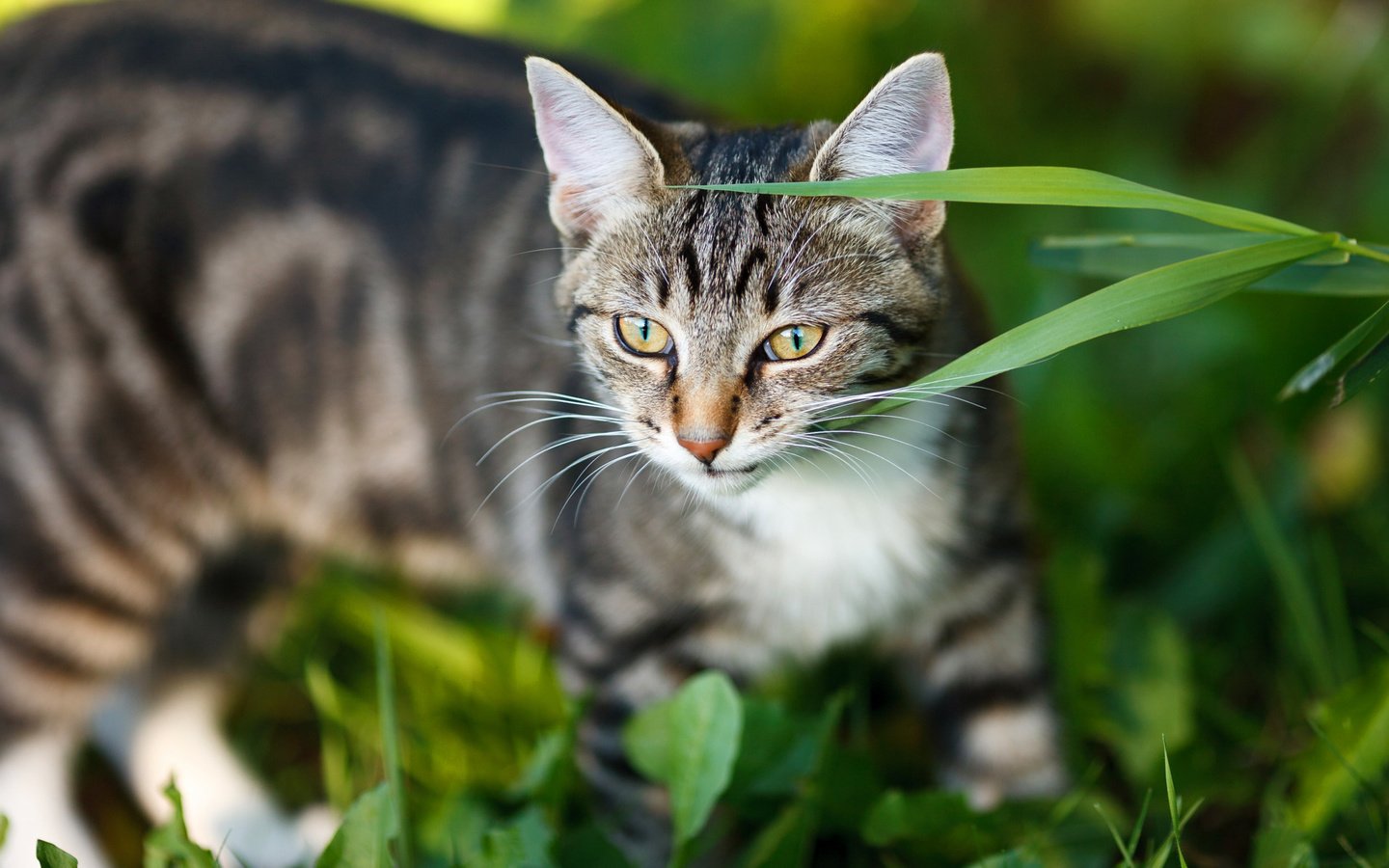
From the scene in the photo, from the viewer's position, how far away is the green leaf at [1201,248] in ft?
5.08

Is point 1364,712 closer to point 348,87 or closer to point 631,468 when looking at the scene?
point 631,468

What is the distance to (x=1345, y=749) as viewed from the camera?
1.86 metres

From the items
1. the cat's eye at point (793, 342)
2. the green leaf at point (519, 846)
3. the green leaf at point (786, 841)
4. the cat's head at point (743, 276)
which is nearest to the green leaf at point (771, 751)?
the green leaf at point (786, 841)

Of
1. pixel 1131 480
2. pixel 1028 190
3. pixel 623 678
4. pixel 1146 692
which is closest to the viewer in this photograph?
pixel 1028 190

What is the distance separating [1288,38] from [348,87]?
2730mm

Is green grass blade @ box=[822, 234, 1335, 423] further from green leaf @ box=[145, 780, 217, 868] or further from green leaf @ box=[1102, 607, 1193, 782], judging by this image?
green leaf @ box=[145, 780, 217, 868]

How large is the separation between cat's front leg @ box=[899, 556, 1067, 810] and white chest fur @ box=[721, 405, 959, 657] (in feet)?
0.47

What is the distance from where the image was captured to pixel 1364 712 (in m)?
1.85

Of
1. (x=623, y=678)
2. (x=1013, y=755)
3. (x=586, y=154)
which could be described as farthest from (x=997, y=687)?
(x=586, y=154)

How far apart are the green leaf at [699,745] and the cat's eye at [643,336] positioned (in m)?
0.46

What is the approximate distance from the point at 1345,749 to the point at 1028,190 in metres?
1.04

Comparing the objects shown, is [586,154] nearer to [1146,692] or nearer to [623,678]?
[623,678]

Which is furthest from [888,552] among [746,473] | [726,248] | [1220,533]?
[1220,533]

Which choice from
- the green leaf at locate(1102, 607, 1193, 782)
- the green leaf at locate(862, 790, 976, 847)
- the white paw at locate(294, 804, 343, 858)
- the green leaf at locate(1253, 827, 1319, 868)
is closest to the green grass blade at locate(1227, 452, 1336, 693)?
the green leaf at locate(1102, 607, 1193, 782)
